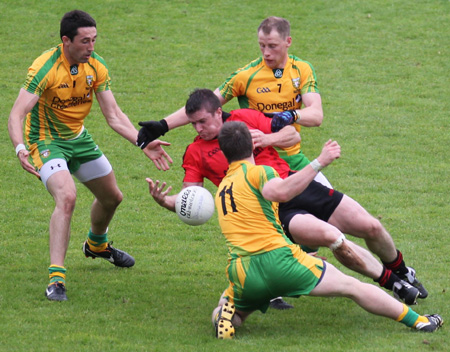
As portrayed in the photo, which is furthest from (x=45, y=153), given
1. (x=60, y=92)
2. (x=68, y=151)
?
(x=60, y=92)

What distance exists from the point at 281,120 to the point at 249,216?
134 cm

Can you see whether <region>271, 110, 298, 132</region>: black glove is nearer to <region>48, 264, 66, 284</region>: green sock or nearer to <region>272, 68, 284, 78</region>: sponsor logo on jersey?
<region>272, 68, 284, 78</region>: sponsor logo on jersey

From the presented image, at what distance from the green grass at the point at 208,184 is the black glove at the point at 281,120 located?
73.1 inches

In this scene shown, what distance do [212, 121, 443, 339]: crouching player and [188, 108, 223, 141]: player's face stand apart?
63 centimetres

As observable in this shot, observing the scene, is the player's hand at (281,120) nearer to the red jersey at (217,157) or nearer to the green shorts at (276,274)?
the red jersey at (217,157)

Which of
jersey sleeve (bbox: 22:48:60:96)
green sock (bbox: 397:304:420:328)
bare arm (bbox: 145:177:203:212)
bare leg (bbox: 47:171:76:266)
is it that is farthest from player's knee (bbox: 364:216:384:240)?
jersey sleeve (bbox: 22:48:60:96)

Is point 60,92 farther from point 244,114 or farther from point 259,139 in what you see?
point 259,139

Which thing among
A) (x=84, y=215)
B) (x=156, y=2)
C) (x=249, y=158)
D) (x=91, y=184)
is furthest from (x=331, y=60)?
(x=249, y=158)

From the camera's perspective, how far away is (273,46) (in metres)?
8.32

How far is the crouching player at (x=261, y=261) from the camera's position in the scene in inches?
271

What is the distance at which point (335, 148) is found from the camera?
21.9ft

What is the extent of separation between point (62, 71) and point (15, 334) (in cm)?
300

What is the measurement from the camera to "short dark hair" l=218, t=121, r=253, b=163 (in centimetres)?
698

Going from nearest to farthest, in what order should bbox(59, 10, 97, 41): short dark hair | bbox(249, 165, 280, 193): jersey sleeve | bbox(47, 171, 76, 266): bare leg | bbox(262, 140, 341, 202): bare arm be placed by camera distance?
bbox(262, 140, 341, 202): bare arm → bbox(249, 165, 280, 193): jersey sleeve → bbox(47, 171, 76, 266): bare leg → bbox(59, 10, 97, 41): short dark hair
